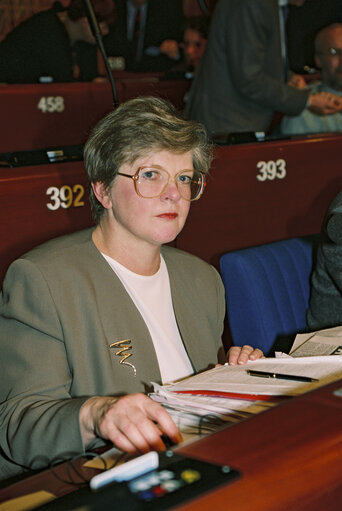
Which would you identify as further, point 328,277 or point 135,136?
point 328,277

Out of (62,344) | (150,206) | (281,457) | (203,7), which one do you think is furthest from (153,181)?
(203,7)

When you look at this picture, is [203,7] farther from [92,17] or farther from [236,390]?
[236,390]

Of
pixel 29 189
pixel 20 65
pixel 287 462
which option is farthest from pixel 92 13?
pixel 20 65

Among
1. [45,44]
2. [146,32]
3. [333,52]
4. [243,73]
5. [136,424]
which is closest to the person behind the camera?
[136,424]

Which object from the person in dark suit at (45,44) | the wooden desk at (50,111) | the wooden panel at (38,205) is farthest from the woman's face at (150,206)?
the person in dark suit at (45,44)

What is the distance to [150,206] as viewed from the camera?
157 centimetres

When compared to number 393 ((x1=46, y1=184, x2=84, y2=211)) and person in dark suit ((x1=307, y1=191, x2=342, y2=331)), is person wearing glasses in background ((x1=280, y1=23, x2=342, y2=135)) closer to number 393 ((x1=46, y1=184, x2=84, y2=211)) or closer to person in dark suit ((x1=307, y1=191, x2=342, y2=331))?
person in dark suit ((x1=307, y1=191, x2=342, y2=331))

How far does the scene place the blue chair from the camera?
6.45ft

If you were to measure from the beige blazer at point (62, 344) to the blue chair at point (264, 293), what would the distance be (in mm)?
327

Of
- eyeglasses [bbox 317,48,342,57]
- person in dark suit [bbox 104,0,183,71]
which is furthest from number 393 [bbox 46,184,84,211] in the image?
person in dark suit [bbox 104,0,183,71]

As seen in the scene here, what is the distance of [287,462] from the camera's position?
2.06 ft

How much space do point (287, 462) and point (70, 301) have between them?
883mm

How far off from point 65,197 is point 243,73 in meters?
1.45

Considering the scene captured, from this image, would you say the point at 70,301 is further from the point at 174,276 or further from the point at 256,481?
the point at 256,481
